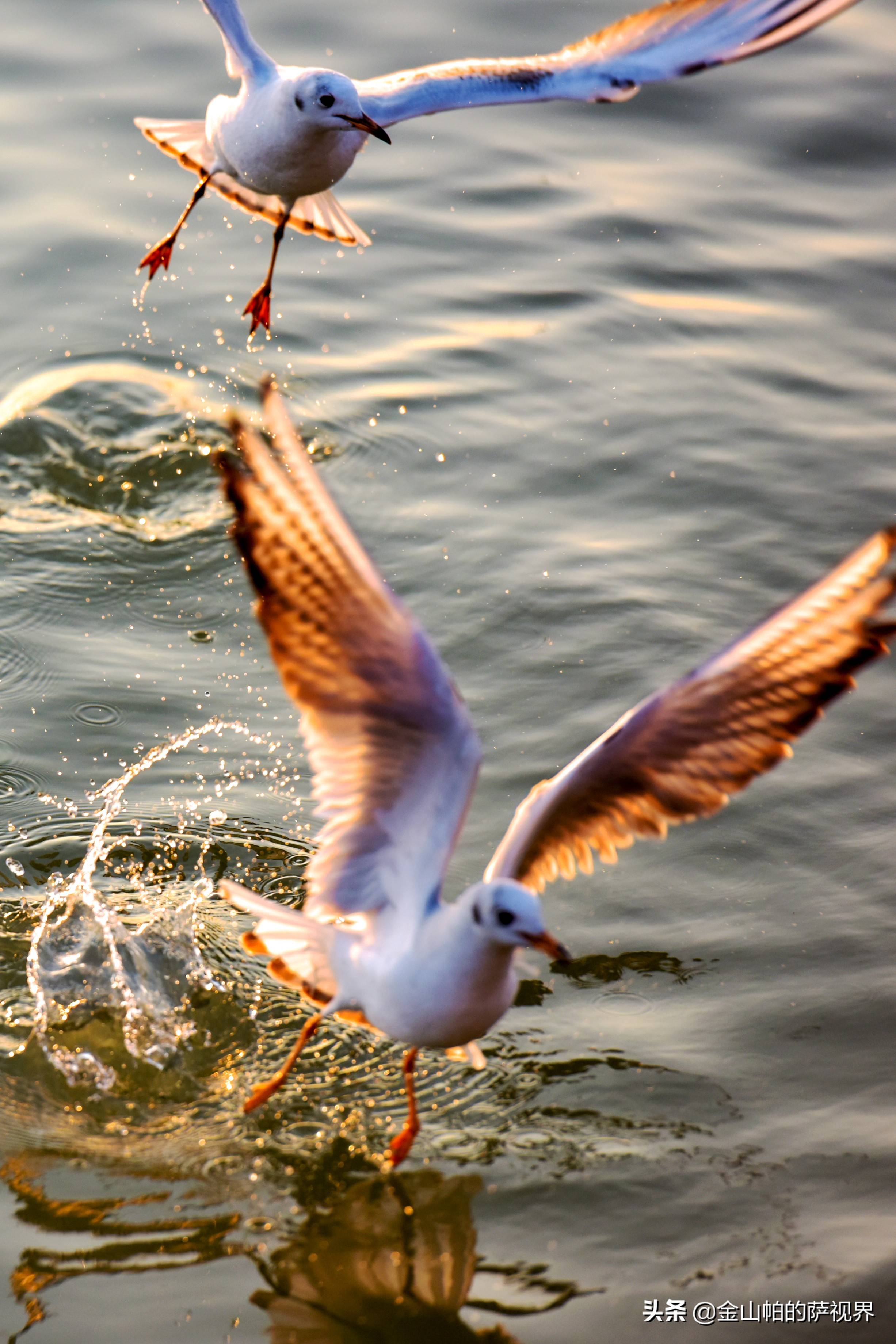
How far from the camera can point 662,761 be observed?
4.44 m

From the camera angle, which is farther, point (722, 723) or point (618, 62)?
point (618, 62)

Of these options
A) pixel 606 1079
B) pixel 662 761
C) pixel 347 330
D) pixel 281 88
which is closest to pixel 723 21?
pixel 281 88

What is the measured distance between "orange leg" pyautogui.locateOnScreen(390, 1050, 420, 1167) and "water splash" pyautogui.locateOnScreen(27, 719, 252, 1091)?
2.30 ft

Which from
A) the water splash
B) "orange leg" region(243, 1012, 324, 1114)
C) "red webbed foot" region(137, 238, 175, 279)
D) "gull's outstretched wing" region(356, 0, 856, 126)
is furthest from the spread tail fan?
"orange leg" region(243, 1012, 324, 1114)

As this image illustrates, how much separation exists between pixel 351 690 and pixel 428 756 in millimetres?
258

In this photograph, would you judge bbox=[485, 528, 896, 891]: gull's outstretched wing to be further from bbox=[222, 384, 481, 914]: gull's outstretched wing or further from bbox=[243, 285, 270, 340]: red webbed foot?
bbox=[243, 285, 270, 340]: red webbed foot

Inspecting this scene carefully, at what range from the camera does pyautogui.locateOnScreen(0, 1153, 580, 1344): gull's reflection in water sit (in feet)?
14.0

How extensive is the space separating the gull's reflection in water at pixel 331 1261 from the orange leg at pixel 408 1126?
0.10m

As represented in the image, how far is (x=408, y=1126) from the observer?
4.78 m

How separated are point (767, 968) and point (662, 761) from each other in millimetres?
1476

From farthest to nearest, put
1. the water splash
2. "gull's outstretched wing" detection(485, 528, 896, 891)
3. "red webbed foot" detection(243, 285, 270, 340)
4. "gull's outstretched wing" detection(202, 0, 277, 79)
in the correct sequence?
"red webbed foot" detection(243, 285, 270, 340) → "gull's outstretched wing" detection(202, 0, 277, 79) → the water splash → "gull's outstretched wing" detection(485, 528, 896, 891)

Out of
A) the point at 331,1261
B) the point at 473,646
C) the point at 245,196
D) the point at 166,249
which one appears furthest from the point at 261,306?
the point at 331,1261

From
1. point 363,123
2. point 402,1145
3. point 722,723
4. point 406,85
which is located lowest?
point 402,1145

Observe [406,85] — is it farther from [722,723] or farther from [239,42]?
[722,723]
